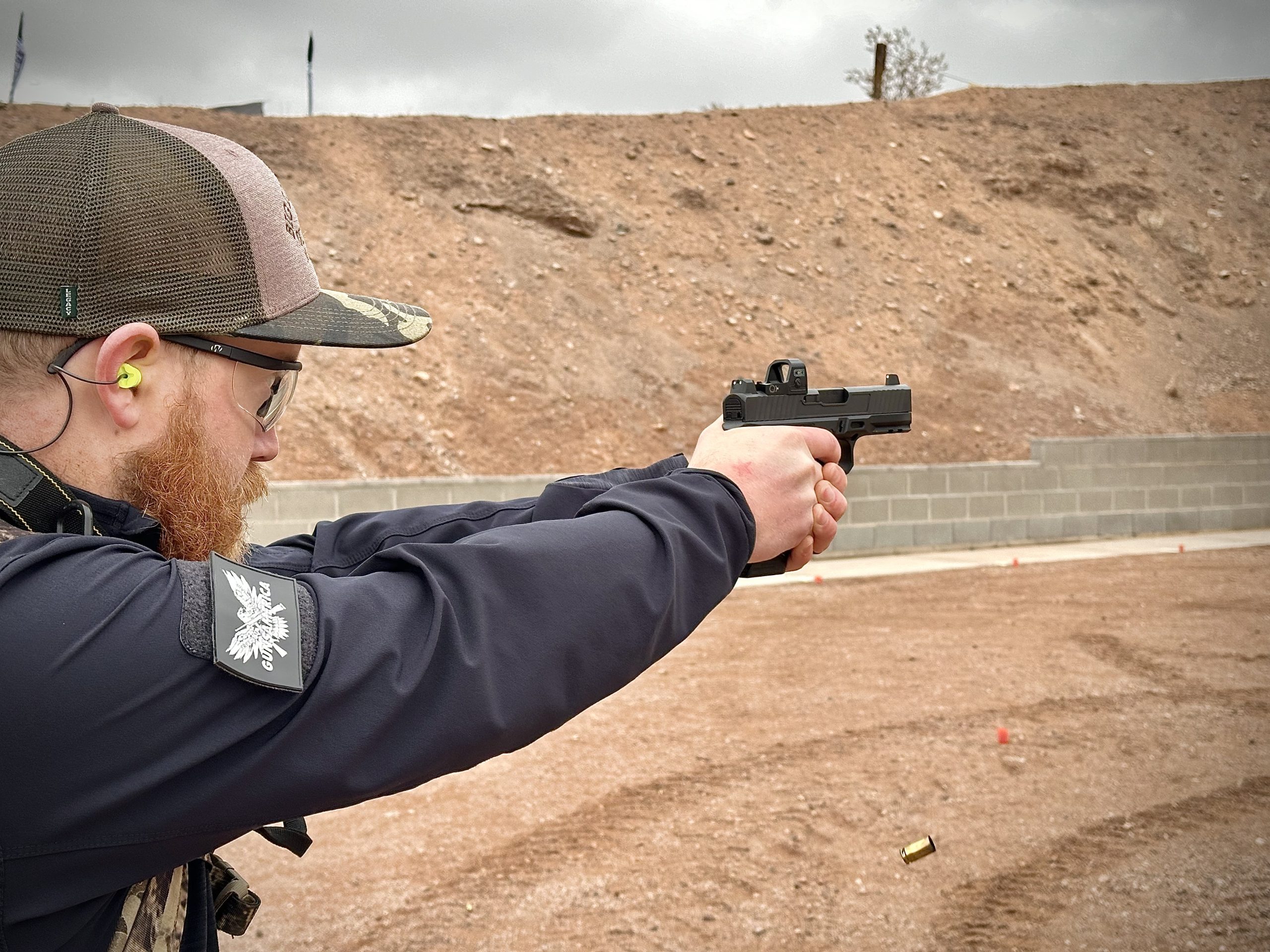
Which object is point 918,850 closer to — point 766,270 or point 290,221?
point 290,221

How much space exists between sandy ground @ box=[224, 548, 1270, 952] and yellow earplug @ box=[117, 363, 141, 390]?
2945 millimetres

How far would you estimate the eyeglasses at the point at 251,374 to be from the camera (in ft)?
4.43

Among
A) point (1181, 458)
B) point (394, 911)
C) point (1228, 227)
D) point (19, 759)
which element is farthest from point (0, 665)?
point (1228, 227)

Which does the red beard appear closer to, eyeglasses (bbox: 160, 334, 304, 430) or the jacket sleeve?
eyeglasses (bbox: 160, 334, 304, 430)

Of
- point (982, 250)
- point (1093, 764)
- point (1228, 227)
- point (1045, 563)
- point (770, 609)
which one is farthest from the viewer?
point (1228, 227)

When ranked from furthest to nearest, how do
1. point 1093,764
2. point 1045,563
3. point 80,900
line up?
point 1045,563 < point 1093,764 < point 80,900

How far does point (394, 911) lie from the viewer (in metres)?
4.08

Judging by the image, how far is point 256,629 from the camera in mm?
1092

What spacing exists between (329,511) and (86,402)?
963 centimetres

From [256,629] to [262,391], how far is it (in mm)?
547

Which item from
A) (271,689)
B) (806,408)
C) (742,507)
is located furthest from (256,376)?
(806,408)

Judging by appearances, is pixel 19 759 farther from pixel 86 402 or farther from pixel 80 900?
pixel 86 402

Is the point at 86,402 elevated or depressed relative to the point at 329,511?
elevated

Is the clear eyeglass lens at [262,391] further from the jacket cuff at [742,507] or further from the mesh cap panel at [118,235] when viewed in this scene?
the jacket cuff at [742,507]
